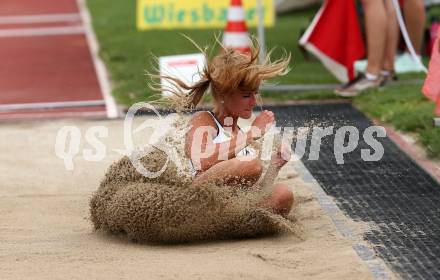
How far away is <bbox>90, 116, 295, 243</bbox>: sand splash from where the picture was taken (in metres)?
5.86

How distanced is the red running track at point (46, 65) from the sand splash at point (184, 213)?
3.44 meters

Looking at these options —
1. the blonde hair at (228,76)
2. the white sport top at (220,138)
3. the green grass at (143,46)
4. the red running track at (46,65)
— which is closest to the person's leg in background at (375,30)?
the green grass at (143,46)

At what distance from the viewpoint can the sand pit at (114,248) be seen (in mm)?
5270

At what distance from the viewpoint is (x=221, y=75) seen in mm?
6148

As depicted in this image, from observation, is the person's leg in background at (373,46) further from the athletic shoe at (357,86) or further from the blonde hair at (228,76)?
the blonde hair at (228,76)

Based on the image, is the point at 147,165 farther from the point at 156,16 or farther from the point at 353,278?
the point at 156,16

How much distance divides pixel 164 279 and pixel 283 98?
4950mm

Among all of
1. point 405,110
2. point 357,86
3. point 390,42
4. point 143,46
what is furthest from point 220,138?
point 143,46

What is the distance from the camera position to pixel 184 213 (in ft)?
19.2

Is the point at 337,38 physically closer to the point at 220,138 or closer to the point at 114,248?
the point at 220,138

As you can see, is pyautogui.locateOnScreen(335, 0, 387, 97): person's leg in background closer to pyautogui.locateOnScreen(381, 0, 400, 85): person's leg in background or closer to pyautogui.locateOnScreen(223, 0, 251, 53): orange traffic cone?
pyautogui.locateOnScreen(381, 0, 400, 85): person's leg in background

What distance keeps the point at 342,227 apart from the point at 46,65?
6.75 meters

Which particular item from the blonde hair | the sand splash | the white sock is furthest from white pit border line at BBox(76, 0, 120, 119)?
the sand splash

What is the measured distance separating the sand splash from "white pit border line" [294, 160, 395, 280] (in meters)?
0.33
